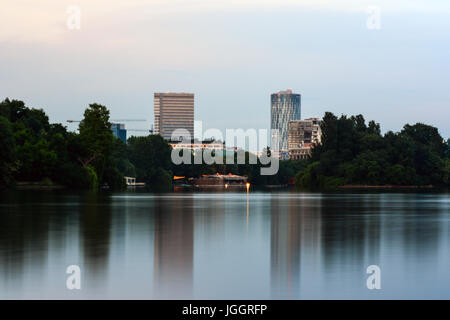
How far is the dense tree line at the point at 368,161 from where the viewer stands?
409 ft

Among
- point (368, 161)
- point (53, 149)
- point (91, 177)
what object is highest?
point (53, 149)

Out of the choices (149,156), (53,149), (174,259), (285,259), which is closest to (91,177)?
(53,149)

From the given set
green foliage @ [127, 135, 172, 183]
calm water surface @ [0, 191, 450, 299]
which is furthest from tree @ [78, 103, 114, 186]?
calm water surface @ [0, 191, 450, 299]

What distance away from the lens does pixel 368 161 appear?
125938 mm

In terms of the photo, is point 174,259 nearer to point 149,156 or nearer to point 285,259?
point 285,259

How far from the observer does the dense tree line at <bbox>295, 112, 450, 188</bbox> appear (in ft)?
409

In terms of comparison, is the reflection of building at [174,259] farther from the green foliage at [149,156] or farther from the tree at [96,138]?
the green foliage at [149,156]

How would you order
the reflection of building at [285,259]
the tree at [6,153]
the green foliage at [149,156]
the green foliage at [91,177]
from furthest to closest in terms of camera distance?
the green foliage at [149,156]
the green foliage at [91,177]
the tree at [6,153]
the reflection of building at [285,259]

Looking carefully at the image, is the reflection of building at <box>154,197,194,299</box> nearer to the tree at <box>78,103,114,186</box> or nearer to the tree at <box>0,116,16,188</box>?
the tree at <box>0,116,16,188</box>

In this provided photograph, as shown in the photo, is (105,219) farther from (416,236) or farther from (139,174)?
(139,174)

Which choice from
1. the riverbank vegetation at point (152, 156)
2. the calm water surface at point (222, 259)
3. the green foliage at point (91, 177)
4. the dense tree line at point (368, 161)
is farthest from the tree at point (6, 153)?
the dense tree line at point (368, 161)
